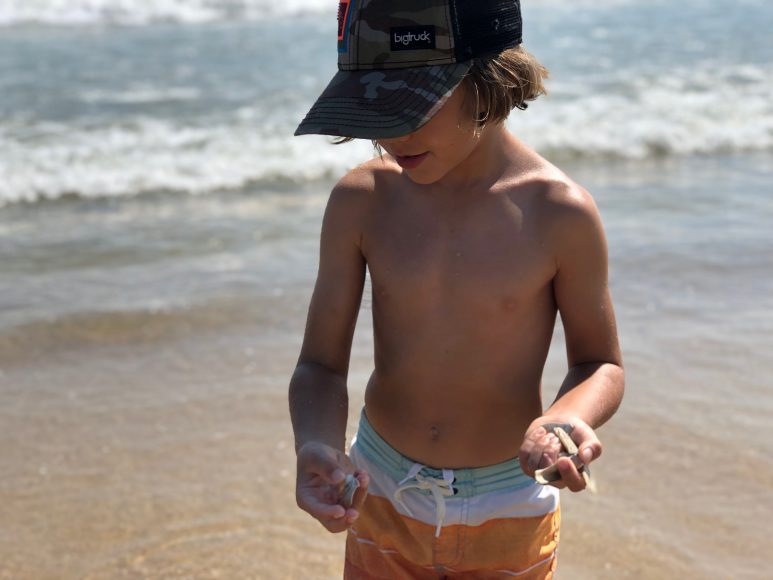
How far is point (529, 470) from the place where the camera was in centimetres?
160

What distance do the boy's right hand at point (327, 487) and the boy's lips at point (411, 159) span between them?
0.53 m

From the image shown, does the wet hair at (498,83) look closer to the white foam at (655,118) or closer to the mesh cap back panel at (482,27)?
the mesh cap back panel at (482,27)

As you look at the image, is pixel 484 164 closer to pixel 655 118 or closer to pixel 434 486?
pixel 434 486

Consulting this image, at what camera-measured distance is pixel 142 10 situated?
18.3 m

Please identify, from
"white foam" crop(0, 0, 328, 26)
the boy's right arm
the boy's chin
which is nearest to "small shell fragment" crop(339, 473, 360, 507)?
the boy's right arm

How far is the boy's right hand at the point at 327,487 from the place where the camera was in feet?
5.45

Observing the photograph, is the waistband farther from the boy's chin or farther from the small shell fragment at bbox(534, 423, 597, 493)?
the boy's chin

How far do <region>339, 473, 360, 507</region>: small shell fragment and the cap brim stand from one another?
58 cm

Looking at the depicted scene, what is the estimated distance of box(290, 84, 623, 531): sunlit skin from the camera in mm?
1930

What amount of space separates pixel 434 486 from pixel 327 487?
1.19 ft

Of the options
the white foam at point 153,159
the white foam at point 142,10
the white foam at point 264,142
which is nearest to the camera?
the white foam at point 153,159

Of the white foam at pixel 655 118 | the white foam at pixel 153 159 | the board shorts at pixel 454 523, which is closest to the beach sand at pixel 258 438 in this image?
the board shorts at pixel 454 523

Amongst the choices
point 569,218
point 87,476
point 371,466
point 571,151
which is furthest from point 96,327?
point 571,151

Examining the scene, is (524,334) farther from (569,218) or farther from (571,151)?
(571,151)
